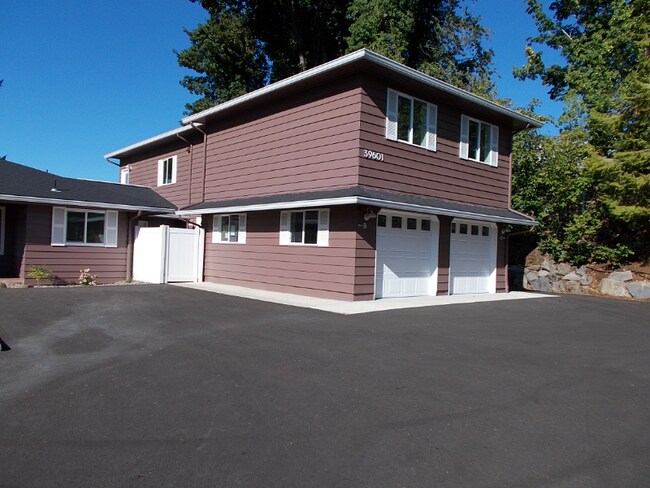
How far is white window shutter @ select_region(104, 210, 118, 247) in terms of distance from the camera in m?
16.4

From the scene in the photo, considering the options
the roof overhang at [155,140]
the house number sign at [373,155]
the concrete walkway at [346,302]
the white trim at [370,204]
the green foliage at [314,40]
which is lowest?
the concrete walkway at [346,302]

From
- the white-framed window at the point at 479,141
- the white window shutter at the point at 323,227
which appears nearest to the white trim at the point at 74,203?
the white window shutter at the point at 323,227

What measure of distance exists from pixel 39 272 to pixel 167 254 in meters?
3.65

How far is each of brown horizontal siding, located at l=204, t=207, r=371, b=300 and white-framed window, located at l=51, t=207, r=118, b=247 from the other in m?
3.19

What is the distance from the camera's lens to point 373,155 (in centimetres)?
1186

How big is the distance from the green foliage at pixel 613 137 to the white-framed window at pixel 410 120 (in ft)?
20.7

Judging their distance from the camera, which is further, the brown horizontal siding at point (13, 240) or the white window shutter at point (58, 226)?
the brown horizontal siding at point (13, 240)

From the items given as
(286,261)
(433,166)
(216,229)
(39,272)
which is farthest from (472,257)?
(39,272)

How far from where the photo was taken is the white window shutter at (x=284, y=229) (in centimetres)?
1357

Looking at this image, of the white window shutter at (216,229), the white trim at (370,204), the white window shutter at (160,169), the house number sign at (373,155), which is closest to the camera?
the white trim at (370,204)

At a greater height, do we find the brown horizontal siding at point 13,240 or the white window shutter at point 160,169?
the white window shutter at point 160,169

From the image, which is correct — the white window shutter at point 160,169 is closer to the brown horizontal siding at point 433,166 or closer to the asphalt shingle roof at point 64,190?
the asphalt shingle roof at point 64,190

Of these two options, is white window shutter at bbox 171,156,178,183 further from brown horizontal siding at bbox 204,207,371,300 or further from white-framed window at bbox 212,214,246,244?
white-framed window at bbox 212,214,246,244

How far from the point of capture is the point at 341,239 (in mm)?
11852
